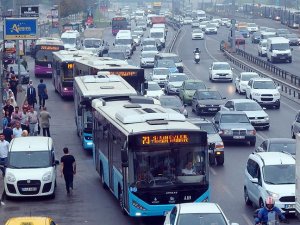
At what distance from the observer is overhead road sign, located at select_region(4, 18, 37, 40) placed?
54750mm

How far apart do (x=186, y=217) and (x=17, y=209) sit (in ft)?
27.4

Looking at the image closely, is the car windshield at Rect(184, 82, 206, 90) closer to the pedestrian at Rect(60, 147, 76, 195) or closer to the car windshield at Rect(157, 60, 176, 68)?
the car windshield at Rect(157, 60, 176, 68)

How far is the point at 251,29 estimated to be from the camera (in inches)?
5340

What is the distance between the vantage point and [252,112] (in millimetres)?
43375

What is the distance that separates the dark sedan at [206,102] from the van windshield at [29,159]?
20423 mm

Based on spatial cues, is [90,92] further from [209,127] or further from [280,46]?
[280,46]

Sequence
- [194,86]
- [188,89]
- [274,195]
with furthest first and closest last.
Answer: [194,86], [188,89], [274,195]

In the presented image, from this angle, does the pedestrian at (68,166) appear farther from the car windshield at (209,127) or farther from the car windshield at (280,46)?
the car windshield at (280,46)

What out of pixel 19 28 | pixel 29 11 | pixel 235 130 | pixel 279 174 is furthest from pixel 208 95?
pixel 279 174

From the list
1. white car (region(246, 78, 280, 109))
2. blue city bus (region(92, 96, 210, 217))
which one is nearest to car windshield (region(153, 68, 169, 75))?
white car (region(246, 78, 280, 109))

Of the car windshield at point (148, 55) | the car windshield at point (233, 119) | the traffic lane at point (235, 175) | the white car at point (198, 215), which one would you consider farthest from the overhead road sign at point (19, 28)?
the white car at point (198, 215)

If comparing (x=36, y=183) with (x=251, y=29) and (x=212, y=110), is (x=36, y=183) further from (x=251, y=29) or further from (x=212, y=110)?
(x=251, y=29)

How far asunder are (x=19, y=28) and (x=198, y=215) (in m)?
36.9

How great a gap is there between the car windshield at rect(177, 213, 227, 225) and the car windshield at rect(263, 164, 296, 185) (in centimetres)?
535
